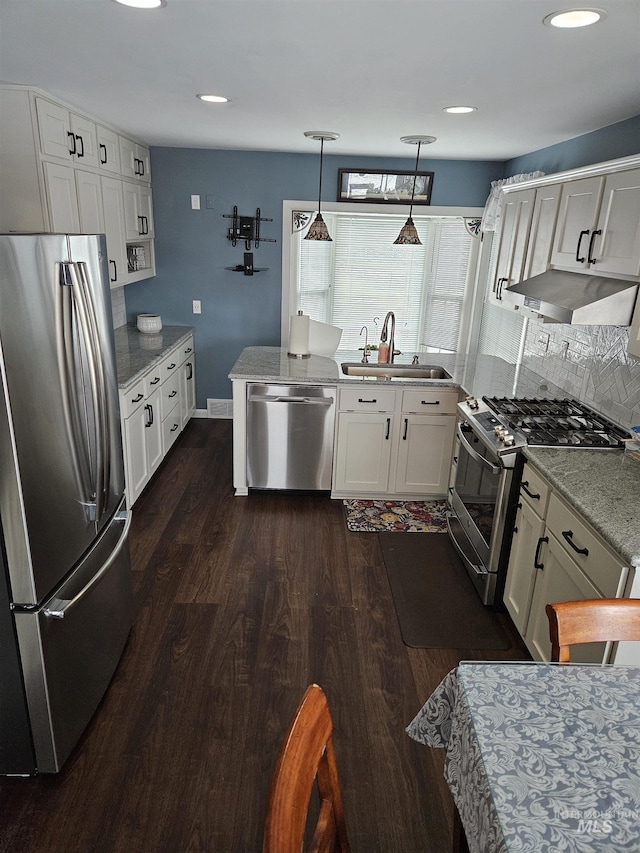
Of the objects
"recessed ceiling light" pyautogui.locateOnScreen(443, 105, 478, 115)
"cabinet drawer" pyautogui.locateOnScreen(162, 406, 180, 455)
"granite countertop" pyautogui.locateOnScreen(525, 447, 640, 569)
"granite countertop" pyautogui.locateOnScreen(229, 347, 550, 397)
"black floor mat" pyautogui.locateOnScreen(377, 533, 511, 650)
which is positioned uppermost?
"recessed ceiling light" pyautogui.locateOnScreen(443, 105, 478, 115)

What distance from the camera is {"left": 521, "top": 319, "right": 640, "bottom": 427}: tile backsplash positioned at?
2.83 metres

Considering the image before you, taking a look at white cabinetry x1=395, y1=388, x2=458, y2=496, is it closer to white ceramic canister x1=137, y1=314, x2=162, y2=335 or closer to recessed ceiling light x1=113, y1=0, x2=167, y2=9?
white ceramic canister x1=137, y1=314, x2=162, y2=335

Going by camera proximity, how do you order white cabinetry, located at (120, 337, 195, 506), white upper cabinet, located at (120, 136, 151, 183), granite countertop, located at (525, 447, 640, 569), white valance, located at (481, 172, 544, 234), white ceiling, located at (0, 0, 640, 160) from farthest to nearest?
white valance, located at (481, 172, 544, 234) < white upper cabinet, located at (120, 136, 151, 183) < white cabinetry, located at (120, 337, 195, 506) < granite countertop, located at (525, 447, 640, 569) < white ceiling, located at (0, 0, 640, 160)

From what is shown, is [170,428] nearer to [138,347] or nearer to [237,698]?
[138,347]

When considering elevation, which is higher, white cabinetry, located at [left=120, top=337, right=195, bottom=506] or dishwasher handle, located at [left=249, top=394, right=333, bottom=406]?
dishwasher handle, located at [left=249, top=394, right=333, bottom=406]

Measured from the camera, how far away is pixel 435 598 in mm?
2965

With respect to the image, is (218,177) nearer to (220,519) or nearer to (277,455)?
(277,455)

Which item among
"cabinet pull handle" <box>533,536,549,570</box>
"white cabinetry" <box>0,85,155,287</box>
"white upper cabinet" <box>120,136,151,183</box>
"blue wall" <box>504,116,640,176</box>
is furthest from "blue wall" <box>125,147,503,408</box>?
"cabinet pull handle" <box>533,536,549,570</box>

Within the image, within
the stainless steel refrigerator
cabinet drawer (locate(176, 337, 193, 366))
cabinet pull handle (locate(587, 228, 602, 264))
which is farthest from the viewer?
cabinet drawer (locate(176, 337, 193, 366))

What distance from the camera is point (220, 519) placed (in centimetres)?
368

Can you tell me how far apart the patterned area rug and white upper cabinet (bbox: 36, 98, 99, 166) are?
107 inches

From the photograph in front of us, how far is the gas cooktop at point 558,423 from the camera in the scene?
8.48ft

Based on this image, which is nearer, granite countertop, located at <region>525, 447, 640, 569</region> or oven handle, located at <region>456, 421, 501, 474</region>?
granite countertop, located at <region>525, 447, 640, 569</region>

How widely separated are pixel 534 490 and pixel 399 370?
1.78 metres
